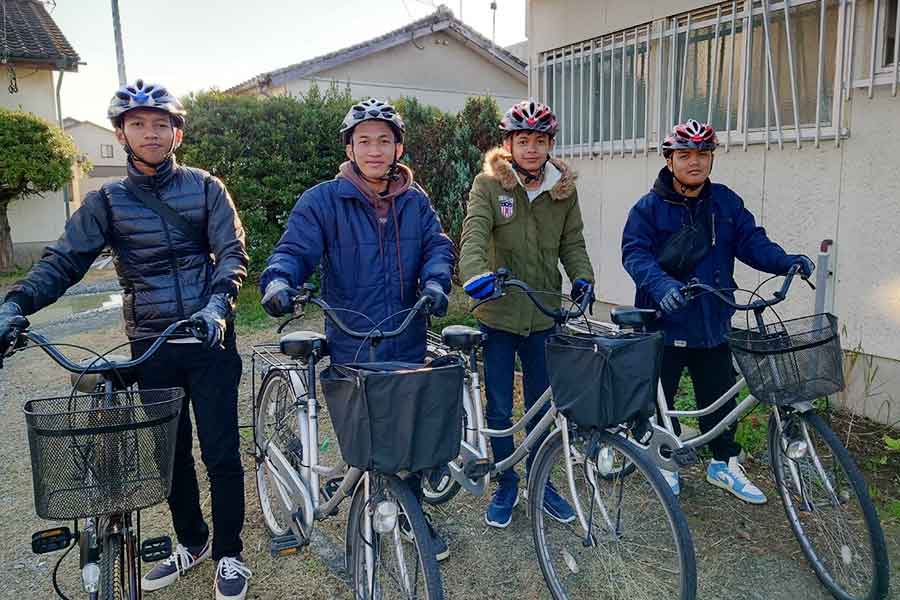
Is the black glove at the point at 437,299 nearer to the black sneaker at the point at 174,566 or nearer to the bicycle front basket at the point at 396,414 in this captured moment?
the bicycle front basket at the point at 396,414

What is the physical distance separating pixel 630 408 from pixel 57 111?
18787 mm

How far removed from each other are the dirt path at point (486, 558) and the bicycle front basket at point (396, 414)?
1.34m

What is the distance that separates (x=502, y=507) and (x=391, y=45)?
57.2 ft

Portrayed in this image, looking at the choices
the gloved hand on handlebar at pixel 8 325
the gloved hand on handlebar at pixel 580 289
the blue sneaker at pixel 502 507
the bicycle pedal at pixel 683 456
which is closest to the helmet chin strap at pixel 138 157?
the gloved hand on handlebar at pixel 8 325

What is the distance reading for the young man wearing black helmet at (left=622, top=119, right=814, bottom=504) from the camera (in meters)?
3.59

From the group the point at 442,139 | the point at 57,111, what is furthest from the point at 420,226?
the point at 57,111

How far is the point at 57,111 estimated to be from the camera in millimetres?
17281

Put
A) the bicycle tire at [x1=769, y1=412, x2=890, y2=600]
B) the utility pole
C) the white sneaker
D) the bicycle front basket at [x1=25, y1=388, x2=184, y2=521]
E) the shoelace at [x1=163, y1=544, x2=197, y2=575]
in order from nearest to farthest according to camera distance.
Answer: the bicycle front basket at [x1=25, y1=388, x2=184, y2=521] < the bicycle tire at [x1=769, y1=412, x2=890, y2=600] < the shoelace at [x1=163, y1=544, x2=197, y2=575] < the white sneaker < the utility pole

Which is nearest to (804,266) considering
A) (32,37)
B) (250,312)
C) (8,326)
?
(8,326)

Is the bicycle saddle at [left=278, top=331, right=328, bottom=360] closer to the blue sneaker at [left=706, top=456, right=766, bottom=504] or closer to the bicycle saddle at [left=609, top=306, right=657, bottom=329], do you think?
the bicycle saddle at [left=609, top=306, right=657, bottom=329]

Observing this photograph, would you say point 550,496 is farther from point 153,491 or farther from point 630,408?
point 153,491

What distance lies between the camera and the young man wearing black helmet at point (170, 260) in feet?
9.31

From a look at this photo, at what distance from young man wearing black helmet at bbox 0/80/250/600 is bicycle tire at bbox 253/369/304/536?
364 millimetres

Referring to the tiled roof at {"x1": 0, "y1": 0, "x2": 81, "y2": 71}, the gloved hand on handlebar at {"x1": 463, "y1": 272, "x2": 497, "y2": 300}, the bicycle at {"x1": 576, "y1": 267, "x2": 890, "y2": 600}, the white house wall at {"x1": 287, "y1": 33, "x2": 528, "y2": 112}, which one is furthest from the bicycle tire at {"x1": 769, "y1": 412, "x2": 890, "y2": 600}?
the tiled roof at {"x1": 0, "y1": 0, "x2": 81, "y2": 71}
